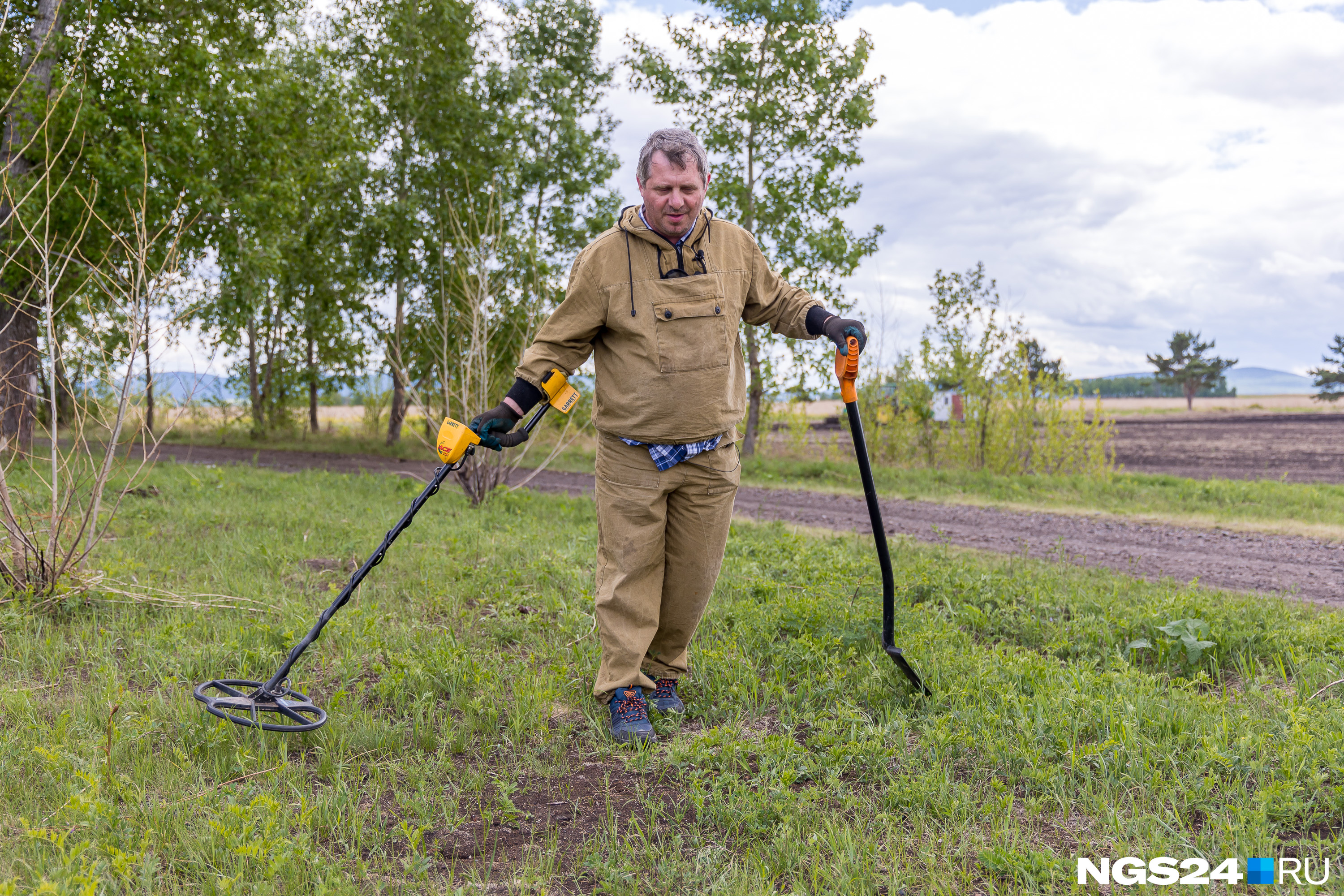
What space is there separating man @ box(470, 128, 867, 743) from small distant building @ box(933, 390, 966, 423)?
12076mm

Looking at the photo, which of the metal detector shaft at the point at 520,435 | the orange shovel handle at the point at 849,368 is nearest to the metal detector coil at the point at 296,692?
the metal detector shaft at the point at 520,435

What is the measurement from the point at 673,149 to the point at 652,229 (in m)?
0.32

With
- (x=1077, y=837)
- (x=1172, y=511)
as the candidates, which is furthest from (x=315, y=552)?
(x=1172, y=511)

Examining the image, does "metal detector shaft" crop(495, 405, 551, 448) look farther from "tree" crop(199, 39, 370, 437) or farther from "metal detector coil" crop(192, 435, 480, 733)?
"tree" crop(199, 39, 370, 437)

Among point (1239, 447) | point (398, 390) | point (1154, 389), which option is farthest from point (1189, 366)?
point (398, 390)

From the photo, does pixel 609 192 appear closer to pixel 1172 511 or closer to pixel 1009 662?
pixel 1172 511

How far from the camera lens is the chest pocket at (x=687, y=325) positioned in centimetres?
349

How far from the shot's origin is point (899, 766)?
324cm

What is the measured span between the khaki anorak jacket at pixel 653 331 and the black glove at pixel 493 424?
6.2 inches

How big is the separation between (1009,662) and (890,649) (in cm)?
61

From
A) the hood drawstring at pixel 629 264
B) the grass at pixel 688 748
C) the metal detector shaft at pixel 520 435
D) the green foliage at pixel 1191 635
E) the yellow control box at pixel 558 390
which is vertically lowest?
the grass at pixel 688 748

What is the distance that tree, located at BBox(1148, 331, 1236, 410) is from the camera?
61875mm

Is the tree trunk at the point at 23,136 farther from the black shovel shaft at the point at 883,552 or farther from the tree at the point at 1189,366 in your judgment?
the tree at the point at 1189,366

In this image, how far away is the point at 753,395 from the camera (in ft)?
56.1
